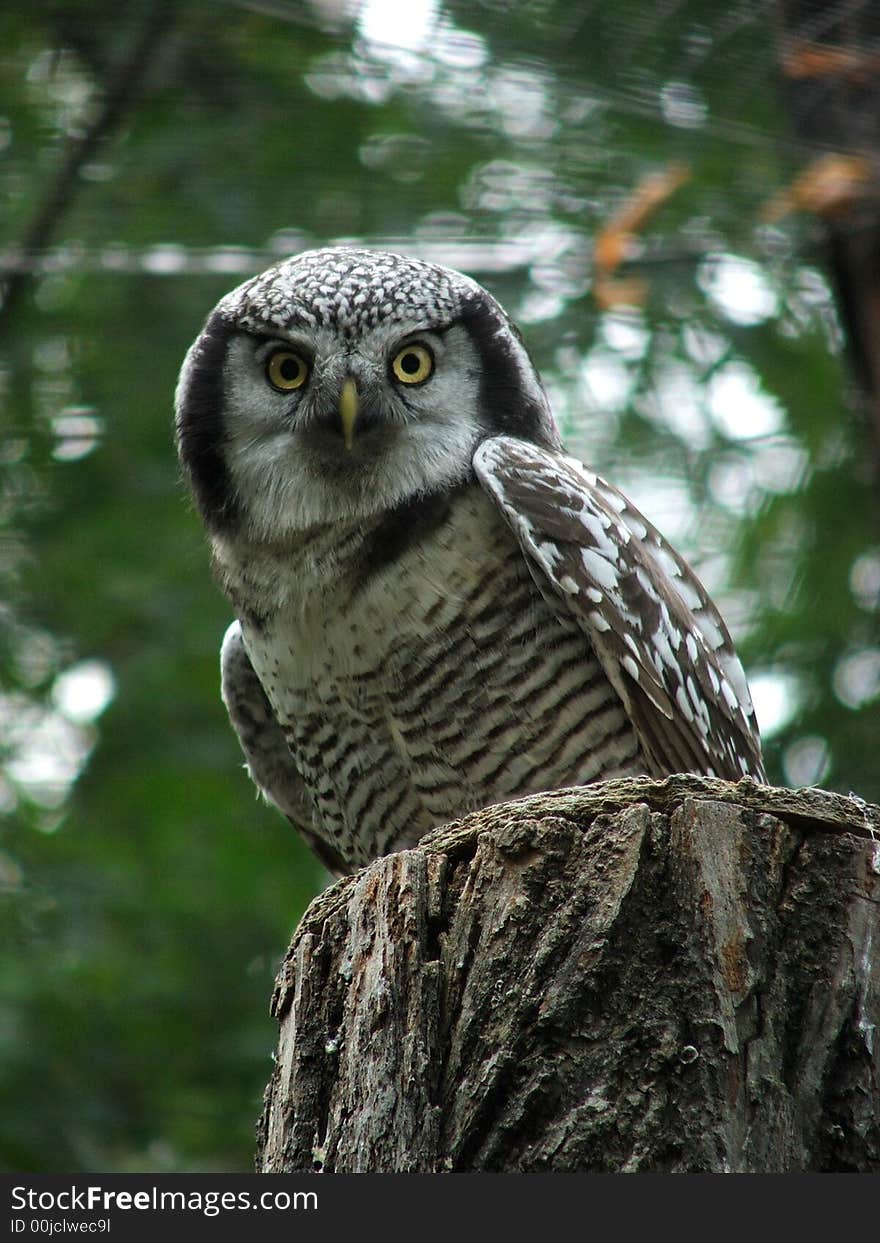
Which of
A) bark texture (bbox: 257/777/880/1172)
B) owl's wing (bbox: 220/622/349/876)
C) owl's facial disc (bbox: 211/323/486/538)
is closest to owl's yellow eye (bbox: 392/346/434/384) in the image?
owl's facial disc (bbox: 211/323/486/538)

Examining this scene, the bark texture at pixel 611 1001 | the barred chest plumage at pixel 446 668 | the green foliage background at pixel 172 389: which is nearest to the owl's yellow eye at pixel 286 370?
the barred chest plumage at pixel 446 668

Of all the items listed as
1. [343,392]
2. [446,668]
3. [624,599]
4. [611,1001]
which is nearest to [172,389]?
[343,392]

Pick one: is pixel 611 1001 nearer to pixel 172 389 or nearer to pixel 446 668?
pixel 446 668

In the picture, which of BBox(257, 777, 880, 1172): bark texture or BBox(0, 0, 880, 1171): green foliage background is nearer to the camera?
BBox(257, 777, 880, 1172): bark texture

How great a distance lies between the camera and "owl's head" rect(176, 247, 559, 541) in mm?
3344

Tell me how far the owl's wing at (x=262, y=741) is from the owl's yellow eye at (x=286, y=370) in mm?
700

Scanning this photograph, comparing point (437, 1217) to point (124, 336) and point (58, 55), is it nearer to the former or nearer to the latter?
point (58, 55)

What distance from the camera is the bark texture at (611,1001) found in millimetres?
1727

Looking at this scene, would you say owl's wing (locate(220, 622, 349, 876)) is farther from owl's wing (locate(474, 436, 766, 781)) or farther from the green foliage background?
owl's wing (locate(474, 436, 766, 781))

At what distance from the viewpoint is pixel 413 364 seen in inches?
137

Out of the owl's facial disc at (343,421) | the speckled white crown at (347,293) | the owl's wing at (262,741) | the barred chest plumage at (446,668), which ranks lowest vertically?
the owl's wing at (262,741)

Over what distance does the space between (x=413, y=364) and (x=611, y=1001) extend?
2030 millimetres

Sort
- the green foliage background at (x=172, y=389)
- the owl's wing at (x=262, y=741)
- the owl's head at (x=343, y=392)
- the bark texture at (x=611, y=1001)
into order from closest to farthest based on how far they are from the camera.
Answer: the bark texture at (x=611, y=1001), the owl's head at (x=343, y=392), the green foliage background at (x=172, y=389), the owl's wing at (x=262, y=741)

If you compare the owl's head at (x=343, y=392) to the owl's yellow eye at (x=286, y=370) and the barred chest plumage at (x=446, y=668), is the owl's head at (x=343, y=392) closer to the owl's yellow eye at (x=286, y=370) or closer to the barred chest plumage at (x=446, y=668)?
the owl's yellow eye at (x=286, y=370)
